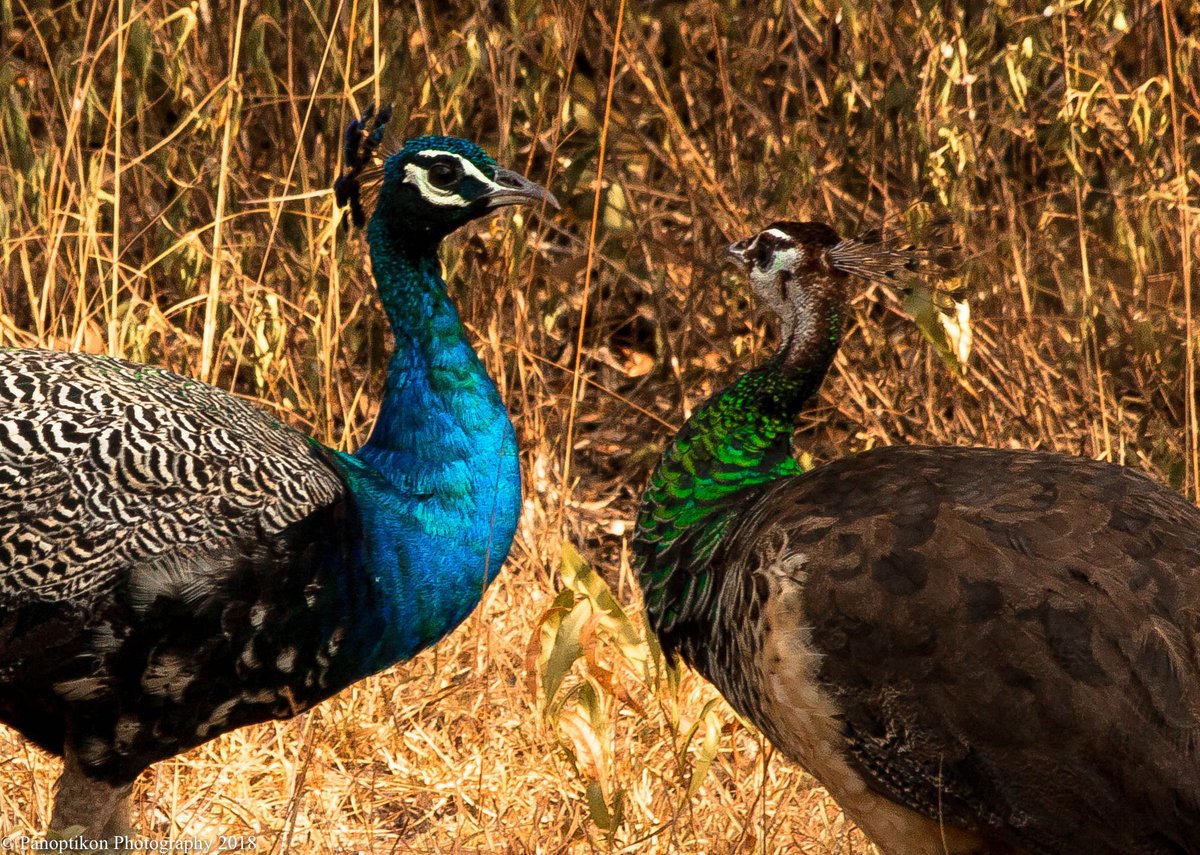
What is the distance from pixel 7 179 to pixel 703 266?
2.20 m

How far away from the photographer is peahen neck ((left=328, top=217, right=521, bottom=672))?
3.28m

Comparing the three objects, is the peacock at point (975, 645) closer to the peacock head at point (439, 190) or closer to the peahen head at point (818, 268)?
the peahen head at point (818, 268)

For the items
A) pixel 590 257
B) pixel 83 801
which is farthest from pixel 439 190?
pixel 83 801

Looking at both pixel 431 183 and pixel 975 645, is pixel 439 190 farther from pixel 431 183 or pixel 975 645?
pixel 975 645

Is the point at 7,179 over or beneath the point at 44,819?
over

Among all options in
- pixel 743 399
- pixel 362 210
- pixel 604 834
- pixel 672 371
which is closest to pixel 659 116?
pixel 672 371

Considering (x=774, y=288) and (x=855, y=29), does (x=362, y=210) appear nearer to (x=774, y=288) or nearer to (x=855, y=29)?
(x=774, y=288)

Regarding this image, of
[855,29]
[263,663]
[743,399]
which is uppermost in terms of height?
[855,29]

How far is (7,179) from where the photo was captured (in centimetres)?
521

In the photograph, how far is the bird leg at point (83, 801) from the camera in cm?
308

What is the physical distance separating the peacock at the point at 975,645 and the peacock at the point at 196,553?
608mm

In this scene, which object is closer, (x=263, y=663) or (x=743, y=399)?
(x=263, y=663)

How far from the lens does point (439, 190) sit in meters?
3.61

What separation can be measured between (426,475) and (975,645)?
1262 mm
